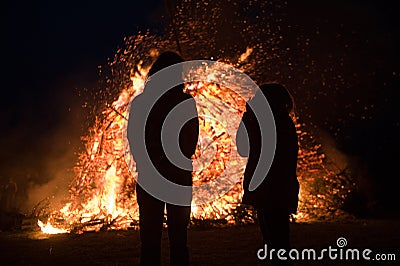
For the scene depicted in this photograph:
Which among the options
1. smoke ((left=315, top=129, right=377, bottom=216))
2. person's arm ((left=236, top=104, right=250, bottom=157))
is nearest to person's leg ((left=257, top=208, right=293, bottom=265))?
person's arm ((left=236, top=104, right=250, bottom=157))

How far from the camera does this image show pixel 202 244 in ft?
18.2

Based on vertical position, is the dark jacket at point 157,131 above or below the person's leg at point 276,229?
above

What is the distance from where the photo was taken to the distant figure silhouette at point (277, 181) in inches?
131

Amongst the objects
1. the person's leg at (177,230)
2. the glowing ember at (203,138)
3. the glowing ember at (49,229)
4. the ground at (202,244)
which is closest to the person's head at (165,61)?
the person's leg at (177,230)

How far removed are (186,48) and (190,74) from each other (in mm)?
1140

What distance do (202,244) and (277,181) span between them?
2.51 meters

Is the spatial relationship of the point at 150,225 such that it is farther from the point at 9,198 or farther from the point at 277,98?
the point at 9,198

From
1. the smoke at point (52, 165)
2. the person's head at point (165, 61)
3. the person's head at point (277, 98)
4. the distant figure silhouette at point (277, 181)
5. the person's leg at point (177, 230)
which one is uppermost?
the smoke at point (52, 165)

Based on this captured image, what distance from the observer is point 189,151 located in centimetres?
337

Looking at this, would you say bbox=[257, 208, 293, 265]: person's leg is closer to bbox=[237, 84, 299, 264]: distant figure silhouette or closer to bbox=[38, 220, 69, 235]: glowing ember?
bbox=[237, 84, 299, 264]: distant figure silhouette

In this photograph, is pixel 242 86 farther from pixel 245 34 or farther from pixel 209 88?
pixel 245 34

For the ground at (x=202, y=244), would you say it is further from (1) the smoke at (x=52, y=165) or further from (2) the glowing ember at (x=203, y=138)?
(1) the smoke at (x=52, y=165)

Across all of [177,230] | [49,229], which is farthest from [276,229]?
[49,229]

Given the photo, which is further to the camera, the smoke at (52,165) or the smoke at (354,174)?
the smoke at (52,165)
